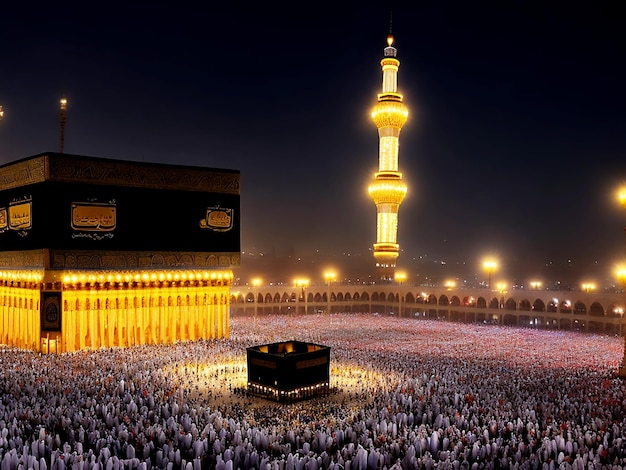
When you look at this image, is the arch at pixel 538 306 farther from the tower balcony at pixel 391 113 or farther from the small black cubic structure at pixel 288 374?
the small black cubic structure at pixel 288 374

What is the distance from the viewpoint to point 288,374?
15312mm

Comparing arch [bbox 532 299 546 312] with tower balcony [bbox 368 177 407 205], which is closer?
arch [bbox 532 299 546 312]

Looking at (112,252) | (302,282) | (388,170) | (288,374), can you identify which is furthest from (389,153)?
(288,374)

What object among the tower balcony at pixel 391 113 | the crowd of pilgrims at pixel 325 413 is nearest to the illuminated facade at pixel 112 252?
the crowd of pilgrims at pixel 325 413

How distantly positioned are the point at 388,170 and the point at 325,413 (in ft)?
123

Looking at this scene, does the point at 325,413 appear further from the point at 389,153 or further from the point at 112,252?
the point at 389,153

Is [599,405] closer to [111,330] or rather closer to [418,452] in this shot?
[418,452]

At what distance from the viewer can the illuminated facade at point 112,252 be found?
23.3m

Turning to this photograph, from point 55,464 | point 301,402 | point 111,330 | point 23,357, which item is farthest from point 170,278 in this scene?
point 55,464

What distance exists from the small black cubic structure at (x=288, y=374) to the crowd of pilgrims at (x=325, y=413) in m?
0.40

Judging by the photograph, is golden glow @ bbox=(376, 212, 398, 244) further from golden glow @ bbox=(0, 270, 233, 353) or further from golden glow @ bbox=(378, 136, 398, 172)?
golden glow @ bbox=(0, 270, 233, 353)

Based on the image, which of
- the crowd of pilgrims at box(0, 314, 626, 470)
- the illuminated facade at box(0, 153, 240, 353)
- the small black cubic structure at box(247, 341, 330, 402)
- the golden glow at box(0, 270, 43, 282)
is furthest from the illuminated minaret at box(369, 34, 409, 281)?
the small black cubic structure at box(247, 341, 330, 402)

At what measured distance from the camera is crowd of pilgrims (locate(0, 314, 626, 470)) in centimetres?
995

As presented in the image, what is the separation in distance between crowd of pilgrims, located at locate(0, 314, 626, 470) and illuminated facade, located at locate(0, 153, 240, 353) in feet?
8.53
